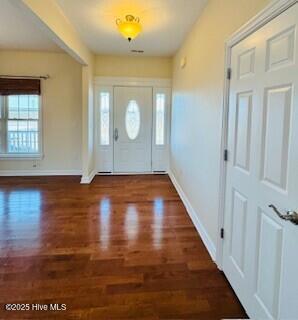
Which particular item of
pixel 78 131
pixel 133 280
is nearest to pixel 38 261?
pixel 133 280

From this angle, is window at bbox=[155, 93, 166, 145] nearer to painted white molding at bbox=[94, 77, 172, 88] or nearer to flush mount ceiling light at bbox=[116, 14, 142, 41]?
painted white molding at bbox=[94, 77, 172, 88]

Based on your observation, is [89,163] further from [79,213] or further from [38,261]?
[38,261]

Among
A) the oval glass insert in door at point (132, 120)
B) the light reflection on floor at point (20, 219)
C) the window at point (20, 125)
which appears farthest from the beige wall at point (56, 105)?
the light reflection on floor at point (20, 219)

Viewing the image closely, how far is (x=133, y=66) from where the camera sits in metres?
6.01

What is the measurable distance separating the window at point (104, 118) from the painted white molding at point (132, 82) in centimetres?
25

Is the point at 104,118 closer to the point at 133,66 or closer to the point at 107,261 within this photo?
the point at 133,66

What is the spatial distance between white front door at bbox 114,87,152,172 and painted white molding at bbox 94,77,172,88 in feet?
0.34

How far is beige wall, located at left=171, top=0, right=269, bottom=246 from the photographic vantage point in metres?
2.41

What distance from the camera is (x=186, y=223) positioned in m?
3.53

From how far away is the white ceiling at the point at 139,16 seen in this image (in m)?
3.12

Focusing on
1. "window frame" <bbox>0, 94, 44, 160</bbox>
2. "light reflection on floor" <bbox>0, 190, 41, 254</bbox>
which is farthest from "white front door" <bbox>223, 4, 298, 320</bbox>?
"window frame" <bbox>0, 94, 44, 160</bbox>

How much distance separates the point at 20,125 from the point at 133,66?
272 centimetres

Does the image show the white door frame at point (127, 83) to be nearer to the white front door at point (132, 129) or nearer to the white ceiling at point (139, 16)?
the white front door at point (132, 129)

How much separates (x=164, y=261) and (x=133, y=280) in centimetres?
Result: 41
